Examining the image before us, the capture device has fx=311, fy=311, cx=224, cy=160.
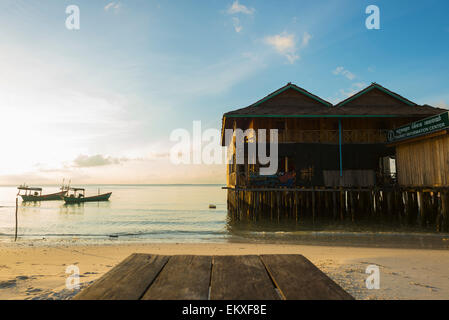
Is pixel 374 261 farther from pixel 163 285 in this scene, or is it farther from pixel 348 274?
pixel 163 285

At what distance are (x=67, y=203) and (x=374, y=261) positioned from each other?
1965 inches

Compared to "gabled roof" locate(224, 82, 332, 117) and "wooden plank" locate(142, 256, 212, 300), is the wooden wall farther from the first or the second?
"wooden plank" locate(142, 256, 212, 300)

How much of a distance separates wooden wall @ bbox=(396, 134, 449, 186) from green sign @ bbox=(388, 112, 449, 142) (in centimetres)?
53

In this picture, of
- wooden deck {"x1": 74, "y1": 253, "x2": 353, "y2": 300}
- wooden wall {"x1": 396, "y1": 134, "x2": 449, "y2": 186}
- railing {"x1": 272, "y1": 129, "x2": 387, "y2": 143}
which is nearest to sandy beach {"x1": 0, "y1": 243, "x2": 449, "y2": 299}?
wooden deck {"x1": 74, "y1": 253, "x2": 353, "y2": 300}

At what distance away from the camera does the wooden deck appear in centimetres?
195

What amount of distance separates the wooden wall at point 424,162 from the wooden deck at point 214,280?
58.8ft

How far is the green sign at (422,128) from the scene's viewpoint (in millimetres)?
16438

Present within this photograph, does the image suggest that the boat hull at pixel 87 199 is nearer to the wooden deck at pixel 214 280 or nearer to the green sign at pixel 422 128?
the green sign at pixel 422 128

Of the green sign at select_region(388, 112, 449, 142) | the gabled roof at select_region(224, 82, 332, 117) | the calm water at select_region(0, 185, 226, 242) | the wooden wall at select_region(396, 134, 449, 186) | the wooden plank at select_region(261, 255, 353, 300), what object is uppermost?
the gabled roof at select_region(224, 82, 332, 117)

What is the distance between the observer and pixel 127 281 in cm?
221

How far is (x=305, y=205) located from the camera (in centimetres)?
2397

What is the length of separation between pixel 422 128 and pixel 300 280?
19.5 m

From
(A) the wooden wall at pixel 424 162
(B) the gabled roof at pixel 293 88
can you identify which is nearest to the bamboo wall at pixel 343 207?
(A) the wooden wall at pixel 424 162
